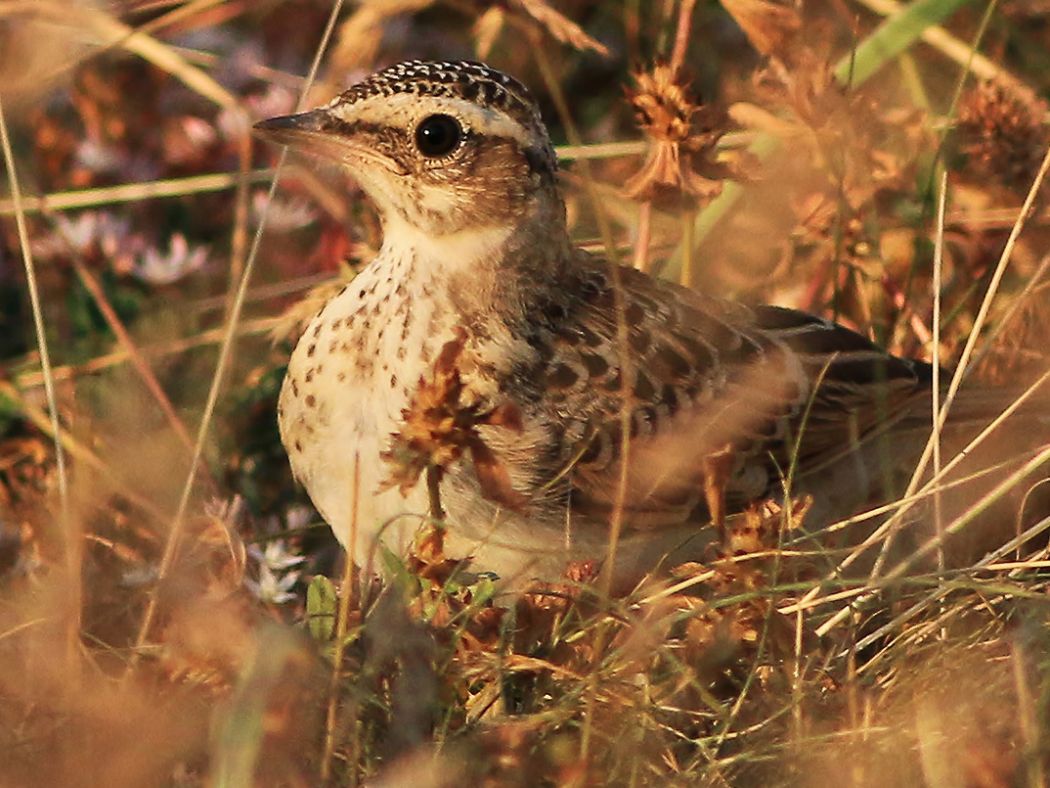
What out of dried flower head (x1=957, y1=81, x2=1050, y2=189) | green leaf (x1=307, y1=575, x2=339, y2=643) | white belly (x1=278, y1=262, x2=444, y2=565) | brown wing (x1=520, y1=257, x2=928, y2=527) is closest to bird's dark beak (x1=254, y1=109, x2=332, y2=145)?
white belly (x1=278, y1=262, x2=444, y2=565)

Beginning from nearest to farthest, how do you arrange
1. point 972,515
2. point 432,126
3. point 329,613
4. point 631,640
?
point 631,640, point 329,613, point 972,515, point 432,126

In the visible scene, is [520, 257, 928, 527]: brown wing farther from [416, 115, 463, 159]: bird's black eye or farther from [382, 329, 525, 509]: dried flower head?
[382, 329, 525, 509]: dried flower head

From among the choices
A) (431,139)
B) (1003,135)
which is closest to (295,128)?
(431,139)

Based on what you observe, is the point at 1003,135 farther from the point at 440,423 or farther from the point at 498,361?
the point at 440,423

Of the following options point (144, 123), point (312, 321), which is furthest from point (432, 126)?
point (144, 123)

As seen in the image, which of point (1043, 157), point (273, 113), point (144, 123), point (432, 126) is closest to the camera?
point (432, 126)

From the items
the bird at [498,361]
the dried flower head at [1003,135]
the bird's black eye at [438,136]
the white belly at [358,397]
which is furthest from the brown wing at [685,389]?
the dried flower head at [1003,135]

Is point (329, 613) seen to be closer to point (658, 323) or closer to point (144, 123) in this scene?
point (658, 323)

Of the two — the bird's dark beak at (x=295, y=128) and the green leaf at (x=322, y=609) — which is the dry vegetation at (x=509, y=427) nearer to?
the green leaf at (x=322, y=609)
